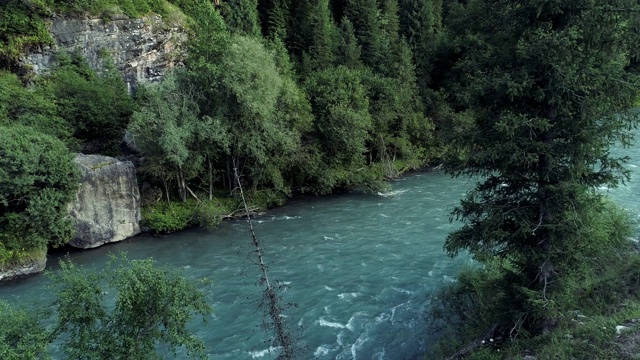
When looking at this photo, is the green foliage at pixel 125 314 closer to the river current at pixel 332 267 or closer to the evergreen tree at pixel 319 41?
the river current at pixel 332 267

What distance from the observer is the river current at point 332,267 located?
15734mm

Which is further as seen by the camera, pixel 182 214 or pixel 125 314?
pixel 182 214

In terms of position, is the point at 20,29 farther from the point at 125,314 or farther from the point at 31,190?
the point at 125,314

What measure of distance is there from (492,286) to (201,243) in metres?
18.5

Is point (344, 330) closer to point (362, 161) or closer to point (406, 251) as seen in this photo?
point (406, 251)

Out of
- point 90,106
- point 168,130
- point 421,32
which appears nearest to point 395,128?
point 421,32

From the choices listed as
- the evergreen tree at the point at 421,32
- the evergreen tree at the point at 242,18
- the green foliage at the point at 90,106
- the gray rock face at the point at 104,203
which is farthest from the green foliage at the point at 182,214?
the evergreen tree at the point at 421,32

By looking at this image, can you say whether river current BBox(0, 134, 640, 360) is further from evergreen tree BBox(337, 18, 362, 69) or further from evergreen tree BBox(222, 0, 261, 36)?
evergreen tree BBox(222, 0, 261, 36)

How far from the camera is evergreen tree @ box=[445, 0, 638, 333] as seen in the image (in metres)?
10.1

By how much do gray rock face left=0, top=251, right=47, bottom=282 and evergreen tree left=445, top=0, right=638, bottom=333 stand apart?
71.7 ft

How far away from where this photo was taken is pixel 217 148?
3097cm

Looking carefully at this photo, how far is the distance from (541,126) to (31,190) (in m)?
24.6

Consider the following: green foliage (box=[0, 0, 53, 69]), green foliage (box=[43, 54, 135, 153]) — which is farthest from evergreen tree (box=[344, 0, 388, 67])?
green foliage (box=[0, 0, 53, 69])

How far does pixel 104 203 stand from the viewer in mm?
26938
